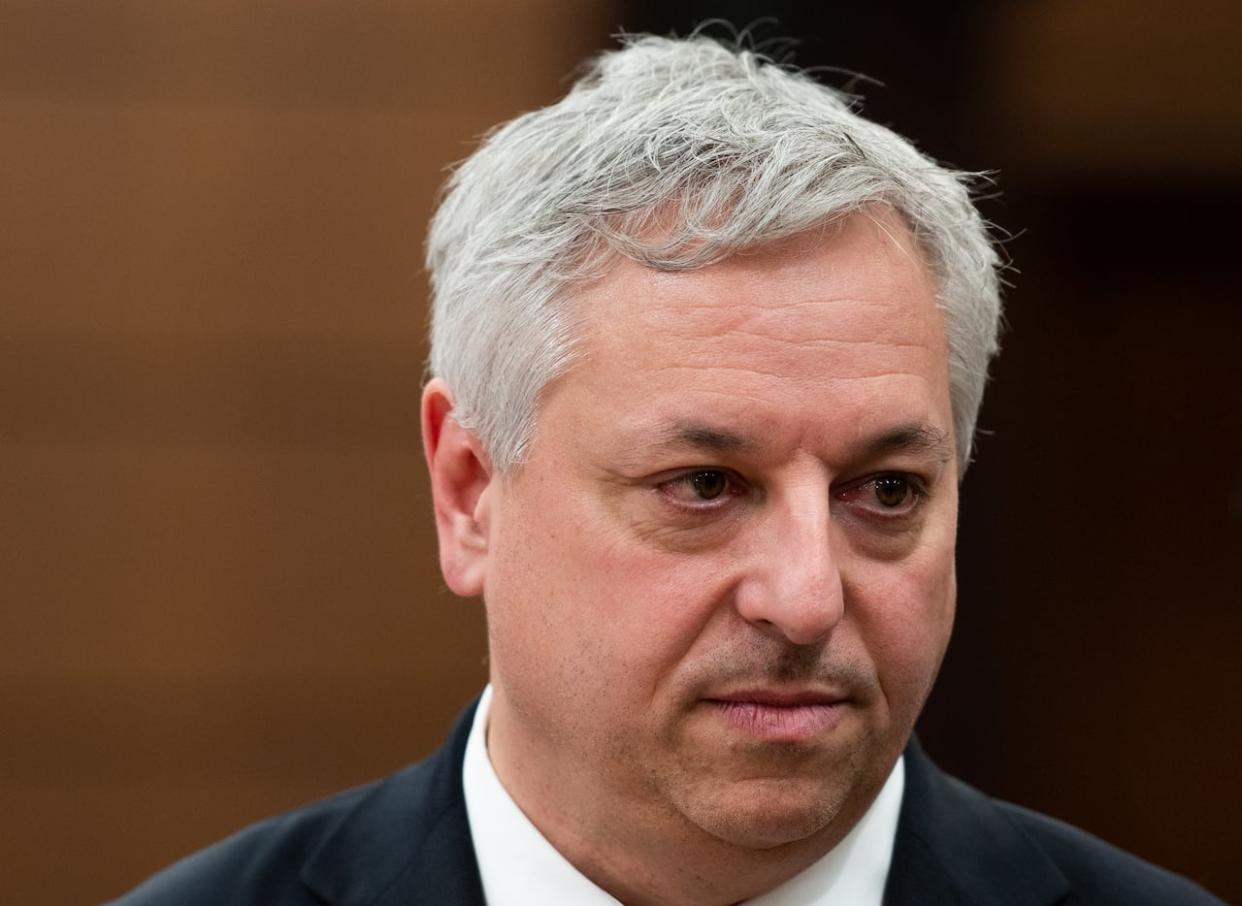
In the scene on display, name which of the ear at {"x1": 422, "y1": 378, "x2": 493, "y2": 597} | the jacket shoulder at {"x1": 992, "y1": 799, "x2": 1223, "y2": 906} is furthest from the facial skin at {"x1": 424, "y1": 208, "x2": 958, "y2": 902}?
the jacket shoulder at {"x1": 992, "y1": 799, "x2": 1223, "y2": 906}

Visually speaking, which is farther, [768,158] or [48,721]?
[48,721]

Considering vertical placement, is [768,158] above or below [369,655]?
above

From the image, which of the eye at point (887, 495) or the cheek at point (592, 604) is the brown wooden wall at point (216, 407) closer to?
the cheek at point (592, 604)

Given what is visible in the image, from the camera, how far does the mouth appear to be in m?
2.60

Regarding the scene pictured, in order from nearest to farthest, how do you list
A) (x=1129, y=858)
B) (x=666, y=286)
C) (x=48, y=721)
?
1. (x=666, y=286)
2. (x=1129, y=858)
3. (x=48, y=721)

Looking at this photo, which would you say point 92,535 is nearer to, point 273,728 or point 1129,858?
point 273,728

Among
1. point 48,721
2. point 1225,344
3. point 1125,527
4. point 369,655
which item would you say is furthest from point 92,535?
point 1225,344

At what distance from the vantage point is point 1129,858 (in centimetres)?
319

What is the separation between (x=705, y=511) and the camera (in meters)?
2.63

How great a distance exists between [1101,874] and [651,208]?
1397mm

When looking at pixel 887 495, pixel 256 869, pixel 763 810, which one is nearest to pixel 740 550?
pixel 887 495

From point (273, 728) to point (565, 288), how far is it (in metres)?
4.23

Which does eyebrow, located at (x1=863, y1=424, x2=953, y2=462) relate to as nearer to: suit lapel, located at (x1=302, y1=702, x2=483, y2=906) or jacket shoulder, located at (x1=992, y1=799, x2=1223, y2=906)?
jacket shoulder, located at (x1=992, y1=799, x2=1223, y2=906)

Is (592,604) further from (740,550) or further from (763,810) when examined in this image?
(763,810)
